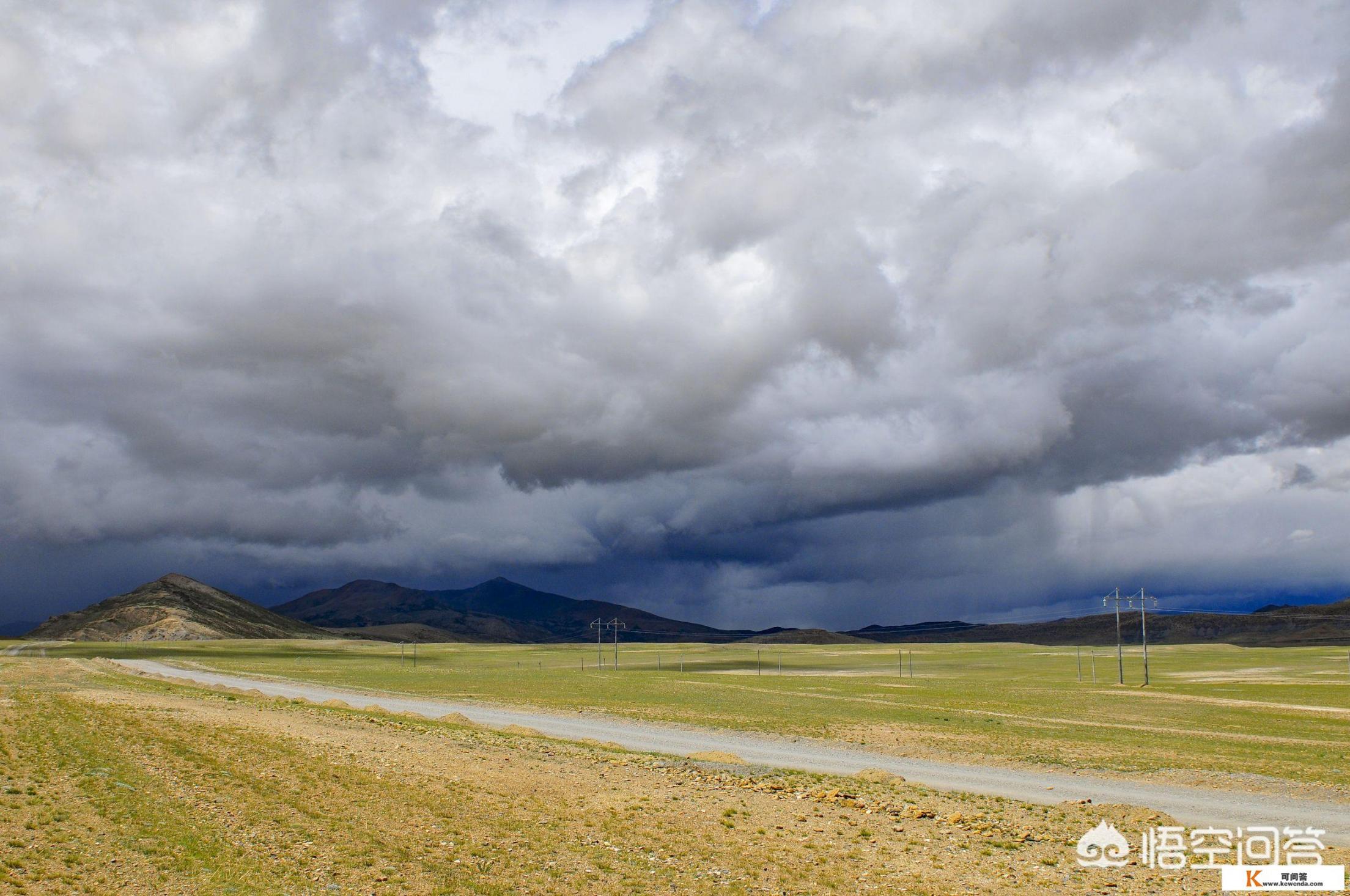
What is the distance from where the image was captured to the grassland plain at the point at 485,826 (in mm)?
17922

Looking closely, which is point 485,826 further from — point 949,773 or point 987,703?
point 987,703

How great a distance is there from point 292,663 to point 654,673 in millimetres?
58174

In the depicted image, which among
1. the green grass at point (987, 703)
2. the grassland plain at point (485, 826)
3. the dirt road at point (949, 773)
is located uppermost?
the grassland plain at point (485, 826)

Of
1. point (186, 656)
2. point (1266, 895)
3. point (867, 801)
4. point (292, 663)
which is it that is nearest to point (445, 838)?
point (867, 801)

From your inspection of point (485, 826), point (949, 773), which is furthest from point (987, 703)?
point (485, 826)

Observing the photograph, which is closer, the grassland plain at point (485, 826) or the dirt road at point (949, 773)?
the grassland plain at point (485, 826)

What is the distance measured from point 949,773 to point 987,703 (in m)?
36.8

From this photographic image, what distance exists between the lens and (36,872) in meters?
17.6

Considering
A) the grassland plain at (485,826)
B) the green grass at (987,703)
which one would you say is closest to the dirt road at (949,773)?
the green grass at (987,703)

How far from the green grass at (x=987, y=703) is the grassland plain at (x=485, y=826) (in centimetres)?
1547

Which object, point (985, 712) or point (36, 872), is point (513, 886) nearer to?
point (36, 872)

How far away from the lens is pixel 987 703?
67.1 metres

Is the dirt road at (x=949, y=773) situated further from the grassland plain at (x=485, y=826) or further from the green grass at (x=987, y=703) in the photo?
the grassland plain at (x=485, y=826)

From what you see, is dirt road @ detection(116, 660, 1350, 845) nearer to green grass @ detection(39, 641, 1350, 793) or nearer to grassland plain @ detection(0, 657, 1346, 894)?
green grass @ detection(39, 641, 1350, 793)
